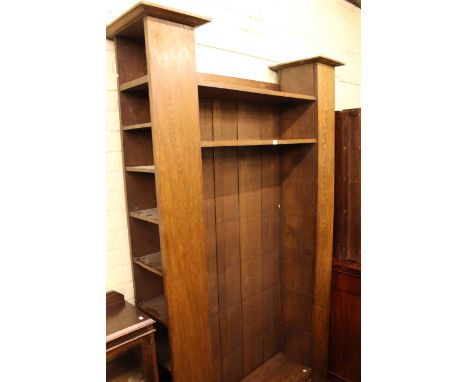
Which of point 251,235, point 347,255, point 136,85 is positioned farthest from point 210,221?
point 347,255

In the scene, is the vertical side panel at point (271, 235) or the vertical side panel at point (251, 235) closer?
the vertical side panel at point (251, 235)

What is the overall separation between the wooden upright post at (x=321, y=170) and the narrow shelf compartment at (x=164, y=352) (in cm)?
102

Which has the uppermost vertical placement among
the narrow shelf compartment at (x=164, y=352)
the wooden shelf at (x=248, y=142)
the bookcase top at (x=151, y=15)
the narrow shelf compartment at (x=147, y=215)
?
the bookcase top at (x=151, y=15)

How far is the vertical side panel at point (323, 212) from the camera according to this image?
6.74ft

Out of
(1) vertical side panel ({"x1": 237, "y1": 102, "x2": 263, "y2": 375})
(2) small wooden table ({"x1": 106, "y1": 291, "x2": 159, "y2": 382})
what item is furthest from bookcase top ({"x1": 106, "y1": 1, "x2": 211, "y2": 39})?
(2) small wooden table ({"x1": 106, "y1": 291, "x2": 159, "y2": 382})

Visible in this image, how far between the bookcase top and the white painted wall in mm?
176

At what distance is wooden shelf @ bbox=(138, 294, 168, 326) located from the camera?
1.55m

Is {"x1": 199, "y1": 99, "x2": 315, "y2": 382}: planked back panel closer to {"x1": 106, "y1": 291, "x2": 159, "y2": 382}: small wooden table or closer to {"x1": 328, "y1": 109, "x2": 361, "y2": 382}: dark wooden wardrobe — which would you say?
{"x1": 328, "y1": 109, "x2": 361, "y2": 382}: dark wooden wardrobe

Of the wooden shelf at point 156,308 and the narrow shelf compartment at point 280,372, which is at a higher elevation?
the wooden shelf at point 156,308

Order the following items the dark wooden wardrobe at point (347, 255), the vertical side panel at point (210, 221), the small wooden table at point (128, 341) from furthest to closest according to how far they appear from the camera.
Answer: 1. the dark wooden wardrobe at point (347, 255)
2. the vertical side panel at point (210, 221)
3. the small wooden table at point (128, 341)

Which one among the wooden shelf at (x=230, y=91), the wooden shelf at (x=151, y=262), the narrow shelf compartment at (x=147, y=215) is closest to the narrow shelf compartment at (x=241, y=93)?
the wooden shelf at (x=230, y=91)

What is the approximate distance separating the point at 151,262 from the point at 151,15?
1068mm

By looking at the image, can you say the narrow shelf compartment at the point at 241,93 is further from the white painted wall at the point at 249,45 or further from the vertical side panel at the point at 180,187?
the white painted wall at the point at 249,45
